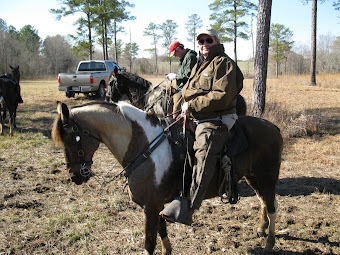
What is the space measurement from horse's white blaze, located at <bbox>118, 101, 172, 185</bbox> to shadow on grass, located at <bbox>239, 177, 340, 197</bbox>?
2.77 metres

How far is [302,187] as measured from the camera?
5156 millimetres

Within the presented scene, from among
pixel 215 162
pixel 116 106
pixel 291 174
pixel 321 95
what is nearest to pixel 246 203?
pixel 291 174

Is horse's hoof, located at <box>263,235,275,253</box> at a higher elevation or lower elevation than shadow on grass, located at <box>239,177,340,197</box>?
lower

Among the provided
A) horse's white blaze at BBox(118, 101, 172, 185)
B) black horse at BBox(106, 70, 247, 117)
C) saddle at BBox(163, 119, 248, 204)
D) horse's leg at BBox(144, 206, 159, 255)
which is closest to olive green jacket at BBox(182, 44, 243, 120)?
saddle at BBox(163, 119, 248, 204)

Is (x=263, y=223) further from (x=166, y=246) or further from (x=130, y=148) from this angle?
(x=130, y=148)

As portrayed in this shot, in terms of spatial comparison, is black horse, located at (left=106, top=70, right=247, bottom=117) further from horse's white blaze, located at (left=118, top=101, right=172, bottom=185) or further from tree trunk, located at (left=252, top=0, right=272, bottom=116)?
tree trunk, located at (left=252, top=0, right=272, bottom=116)

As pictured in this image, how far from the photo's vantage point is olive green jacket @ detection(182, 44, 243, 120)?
255 centimetres

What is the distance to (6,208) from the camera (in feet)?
14.8

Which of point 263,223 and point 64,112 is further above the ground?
point 64,112

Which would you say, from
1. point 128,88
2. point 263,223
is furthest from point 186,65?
point 263,223

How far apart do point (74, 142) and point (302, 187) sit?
14.6ft

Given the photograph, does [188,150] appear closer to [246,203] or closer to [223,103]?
[223,103]

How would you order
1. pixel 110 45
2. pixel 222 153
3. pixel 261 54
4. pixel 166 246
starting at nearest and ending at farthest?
pixel 222 153, pixel 166 246, pixel 261 54, pixel 110 45

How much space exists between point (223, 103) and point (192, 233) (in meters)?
2.18
